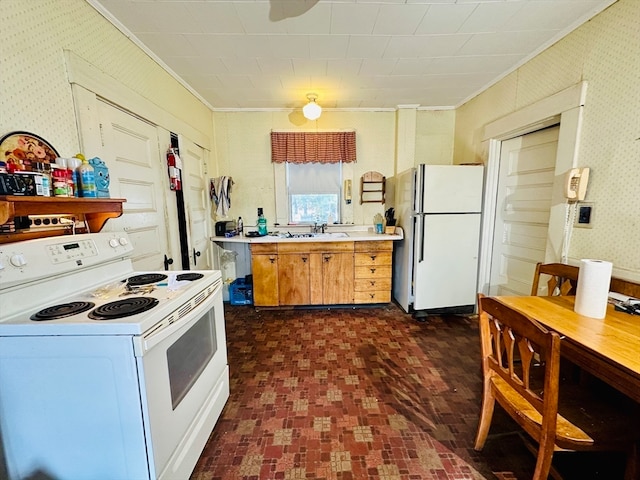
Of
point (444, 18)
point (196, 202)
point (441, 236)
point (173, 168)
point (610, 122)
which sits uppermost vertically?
point (444, 18)

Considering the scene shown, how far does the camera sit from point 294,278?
3.18 metres

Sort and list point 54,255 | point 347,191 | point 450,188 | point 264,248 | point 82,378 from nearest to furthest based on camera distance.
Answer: point 82,378
point 54,255
point 450,188
point 264,248
point 347,191

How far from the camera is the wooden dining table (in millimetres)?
924

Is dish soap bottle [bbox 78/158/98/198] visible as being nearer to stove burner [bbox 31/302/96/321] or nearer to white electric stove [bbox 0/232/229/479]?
white electric stove [bbox 0/232/229/479]

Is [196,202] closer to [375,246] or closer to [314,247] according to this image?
[314,247]

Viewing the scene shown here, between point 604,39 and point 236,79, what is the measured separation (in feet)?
9.18

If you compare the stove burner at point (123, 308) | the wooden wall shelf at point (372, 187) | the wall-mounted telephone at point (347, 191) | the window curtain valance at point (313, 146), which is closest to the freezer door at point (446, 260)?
the wooden wall shelf at point (372, 187)

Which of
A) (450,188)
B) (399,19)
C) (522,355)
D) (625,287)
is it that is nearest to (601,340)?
Result: (522,355)

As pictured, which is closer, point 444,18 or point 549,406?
point 549,406

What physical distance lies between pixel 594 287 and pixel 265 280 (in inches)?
108

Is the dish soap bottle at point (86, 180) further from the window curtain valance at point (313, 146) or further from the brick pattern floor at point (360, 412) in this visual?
the window curtain valance at point (313, 146)

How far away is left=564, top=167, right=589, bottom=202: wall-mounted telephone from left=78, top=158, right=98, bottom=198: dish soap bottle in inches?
116

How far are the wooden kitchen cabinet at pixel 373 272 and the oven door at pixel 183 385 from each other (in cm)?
187

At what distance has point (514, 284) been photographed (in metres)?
2.69
